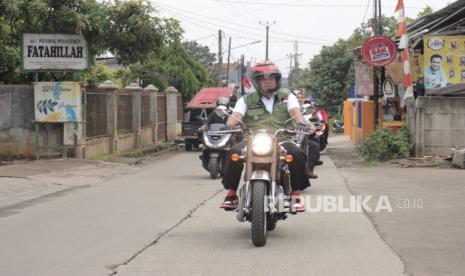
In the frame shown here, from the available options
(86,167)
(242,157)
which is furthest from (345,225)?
(86,167)

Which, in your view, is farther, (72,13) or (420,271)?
(72,13)

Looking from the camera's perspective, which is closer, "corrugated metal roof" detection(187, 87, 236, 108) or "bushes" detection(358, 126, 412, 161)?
"bushes" detection(358, 126, 412, 161)

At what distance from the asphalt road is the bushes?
7879 mm

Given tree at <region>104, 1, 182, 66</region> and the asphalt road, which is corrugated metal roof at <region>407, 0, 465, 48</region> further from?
the asphalt road

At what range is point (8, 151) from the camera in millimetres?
18078

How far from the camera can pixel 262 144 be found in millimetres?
7156

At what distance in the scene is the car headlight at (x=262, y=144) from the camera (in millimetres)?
7125

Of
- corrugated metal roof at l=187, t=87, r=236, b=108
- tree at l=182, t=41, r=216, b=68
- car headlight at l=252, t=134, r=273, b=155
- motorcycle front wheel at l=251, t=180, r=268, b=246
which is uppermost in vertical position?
tree at l=182, t=41, r=216, b=68

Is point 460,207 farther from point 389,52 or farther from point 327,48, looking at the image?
point 327,48

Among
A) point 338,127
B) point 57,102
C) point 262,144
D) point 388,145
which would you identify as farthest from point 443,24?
point 338,127

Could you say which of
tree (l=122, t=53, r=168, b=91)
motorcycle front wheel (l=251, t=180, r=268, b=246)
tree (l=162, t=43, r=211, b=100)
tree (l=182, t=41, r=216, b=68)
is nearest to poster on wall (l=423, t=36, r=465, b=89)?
motorcycle front wheel (l=251, t=180, r=268, b=246)

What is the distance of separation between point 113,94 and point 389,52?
8940mm

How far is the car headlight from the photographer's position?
7.12 meters

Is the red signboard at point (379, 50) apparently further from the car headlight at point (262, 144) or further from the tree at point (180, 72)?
the tree at point (180, 72)
